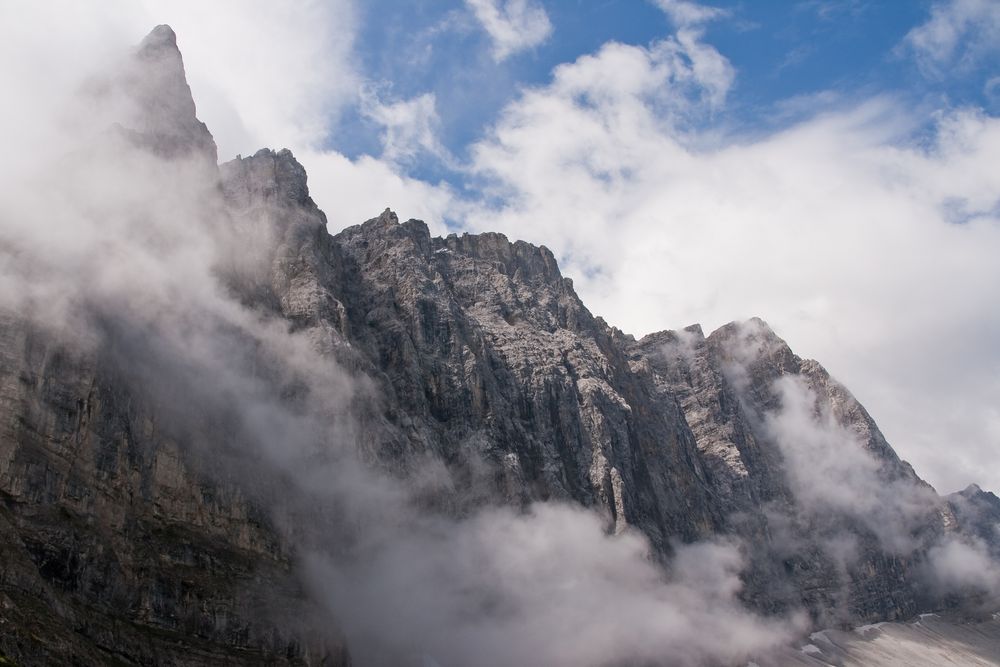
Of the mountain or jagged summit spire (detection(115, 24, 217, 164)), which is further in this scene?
jagged summit spire (detection(115, 24, 217, 164))

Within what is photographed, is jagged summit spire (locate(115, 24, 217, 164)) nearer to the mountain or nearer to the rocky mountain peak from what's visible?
the mountain

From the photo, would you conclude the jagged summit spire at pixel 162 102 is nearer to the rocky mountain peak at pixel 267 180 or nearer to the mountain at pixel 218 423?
the mountain at pixel 218 423

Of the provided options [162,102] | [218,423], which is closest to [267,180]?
[162,102]

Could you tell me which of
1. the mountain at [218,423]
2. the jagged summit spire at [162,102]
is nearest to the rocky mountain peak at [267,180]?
the mountain at [218,423]

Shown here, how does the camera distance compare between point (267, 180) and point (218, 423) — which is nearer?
point (218, 423)

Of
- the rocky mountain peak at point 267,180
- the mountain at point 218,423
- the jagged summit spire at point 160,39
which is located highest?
the jagged summit spire at point 160,39

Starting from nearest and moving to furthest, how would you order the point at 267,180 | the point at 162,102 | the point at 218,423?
the point at 218,423 → the point at 162,102 → the point at 267,180

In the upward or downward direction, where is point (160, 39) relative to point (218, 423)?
upward

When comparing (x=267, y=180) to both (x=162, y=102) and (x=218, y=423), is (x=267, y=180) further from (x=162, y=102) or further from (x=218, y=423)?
(x=218, y=423)

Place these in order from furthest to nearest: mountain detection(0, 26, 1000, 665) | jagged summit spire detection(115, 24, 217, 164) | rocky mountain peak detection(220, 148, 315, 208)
Answer: rocky mountain peak detection(220, 148, 315, 208)
jagged summit spire detection(115, 24, 217, 164)
mountain detection(0, 26, 1000, 665)

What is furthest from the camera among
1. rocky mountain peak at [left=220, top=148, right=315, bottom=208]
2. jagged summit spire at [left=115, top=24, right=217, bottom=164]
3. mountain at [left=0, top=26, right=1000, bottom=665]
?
rocky mountain peak at [left=220, top=148, right=315, bottom=208]

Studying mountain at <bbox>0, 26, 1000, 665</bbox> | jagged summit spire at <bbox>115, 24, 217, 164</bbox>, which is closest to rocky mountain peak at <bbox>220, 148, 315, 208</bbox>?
mountain at <bbox>0, 26, 1000, 665</bbox>

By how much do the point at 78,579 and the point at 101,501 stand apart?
9.38 m

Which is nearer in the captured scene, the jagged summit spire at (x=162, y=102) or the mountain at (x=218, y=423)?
the mountain at (x=218, y=423)
